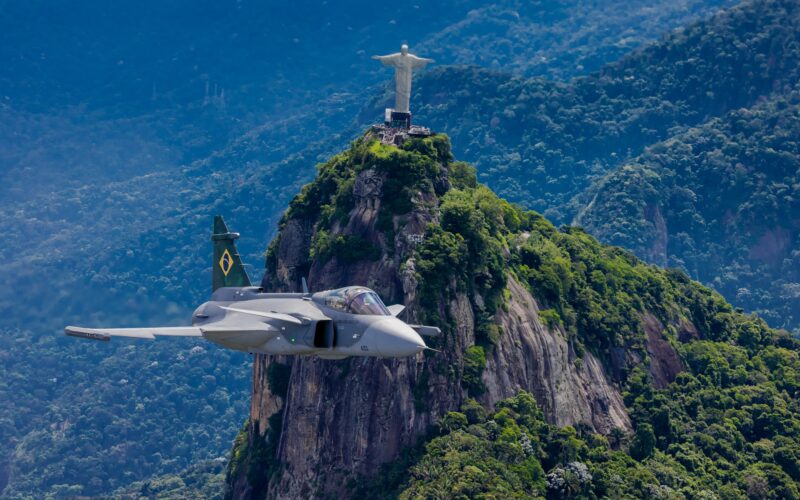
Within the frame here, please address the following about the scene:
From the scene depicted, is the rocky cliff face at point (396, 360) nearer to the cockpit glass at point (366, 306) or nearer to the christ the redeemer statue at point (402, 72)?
the christ the redeemer statue at point (402, 72)

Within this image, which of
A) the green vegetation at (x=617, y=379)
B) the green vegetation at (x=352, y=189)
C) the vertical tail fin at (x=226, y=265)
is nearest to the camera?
the vertical tail fin at (x=226, y=265)

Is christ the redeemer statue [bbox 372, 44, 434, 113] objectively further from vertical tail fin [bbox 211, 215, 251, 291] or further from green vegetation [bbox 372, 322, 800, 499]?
vertical tail fin [bbox 211, 215, 251, 291]

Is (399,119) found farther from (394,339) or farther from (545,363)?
(394,339)

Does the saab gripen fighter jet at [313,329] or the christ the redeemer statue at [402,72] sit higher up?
the christ the redeemer statue at [402,72]

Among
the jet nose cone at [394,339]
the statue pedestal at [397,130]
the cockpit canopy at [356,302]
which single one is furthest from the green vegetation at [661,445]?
the statue pedestal at [397,130]

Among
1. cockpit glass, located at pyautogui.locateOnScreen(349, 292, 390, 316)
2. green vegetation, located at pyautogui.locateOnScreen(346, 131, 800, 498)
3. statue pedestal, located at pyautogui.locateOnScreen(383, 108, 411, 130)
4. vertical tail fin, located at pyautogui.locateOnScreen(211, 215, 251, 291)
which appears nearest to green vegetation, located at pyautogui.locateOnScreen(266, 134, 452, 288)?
statue pedestal, located at pyautogui.locateOnScreen(383, 108, 411, 130)

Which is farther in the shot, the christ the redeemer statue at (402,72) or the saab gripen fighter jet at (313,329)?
the christ the redeemer statue at (402,72)

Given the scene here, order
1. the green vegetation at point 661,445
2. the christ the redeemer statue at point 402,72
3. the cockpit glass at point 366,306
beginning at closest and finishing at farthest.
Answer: the cockpit glass at point 366,306 < the green vegetation at point 661,445 < the christ the redeemer statue at point 402,72
